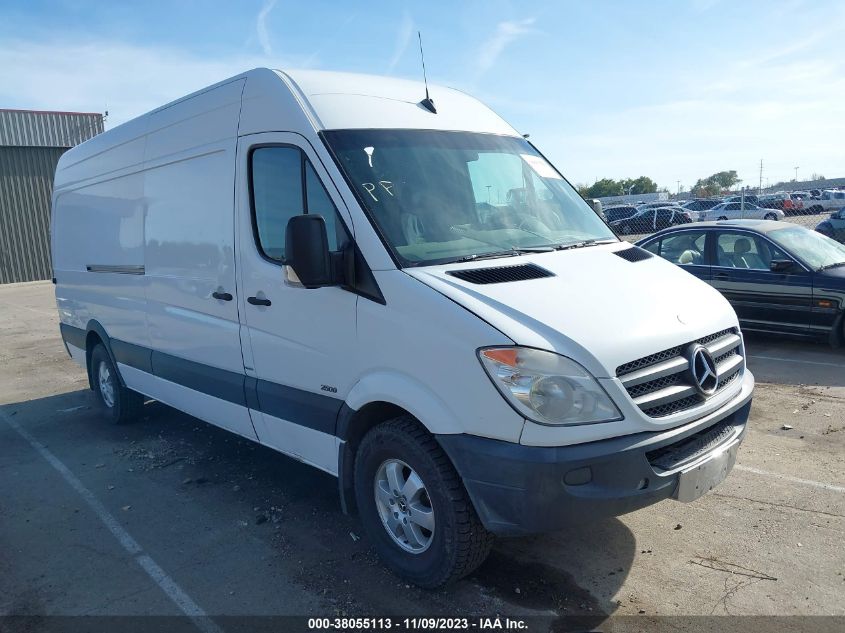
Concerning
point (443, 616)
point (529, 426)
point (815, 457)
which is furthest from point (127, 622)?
point (815, 457)

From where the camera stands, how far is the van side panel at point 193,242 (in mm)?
4590

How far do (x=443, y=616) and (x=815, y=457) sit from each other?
3.33 m

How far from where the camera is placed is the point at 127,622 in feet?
11.3

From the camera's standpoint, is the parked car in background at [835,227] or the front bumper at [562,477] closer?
the front bumper at [562,477]

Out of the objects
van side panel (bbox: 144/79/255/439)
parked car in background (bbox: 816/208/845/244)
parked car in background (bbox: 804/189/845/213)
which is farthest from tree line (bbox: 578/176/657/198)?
van side panel (bbox: 144/79/255/439)

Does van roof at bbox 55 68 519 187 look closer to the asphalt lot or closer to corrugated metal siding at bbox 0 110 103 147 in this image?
the asphalt lot

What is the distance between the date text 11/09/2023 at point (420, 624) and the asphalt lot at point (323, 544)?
7 cm

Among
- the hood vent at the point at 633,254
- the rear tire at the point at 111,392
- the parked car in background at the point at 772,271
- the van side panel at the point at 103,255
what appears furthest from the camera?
the parked car in background at the point at 772,271

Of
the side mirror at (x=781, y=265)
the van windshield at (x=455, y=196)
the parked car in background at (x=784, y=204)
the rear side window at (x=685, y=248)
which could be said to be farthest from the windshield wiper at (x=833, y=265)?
the parked car in background at (x=784, y=204)

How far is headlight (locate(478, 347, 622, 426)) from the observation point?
9.72 ft

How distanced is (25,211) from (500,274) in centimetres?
2720

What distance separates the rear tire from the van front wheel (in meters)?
3.91

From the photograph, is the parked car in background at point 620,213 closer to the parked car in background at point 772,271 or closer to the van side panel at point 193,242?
the parked car in background at point 772,271

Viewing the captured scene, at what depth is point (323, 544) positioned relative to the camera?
4.12 meters
